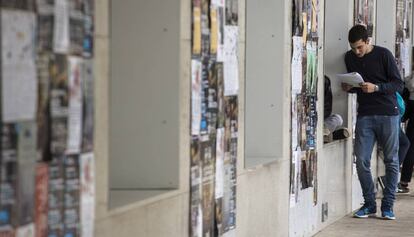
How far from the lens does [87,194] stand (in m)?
4.64

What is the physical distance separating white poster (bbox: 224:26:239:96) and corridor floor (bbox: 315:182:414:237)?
3183 millimetres

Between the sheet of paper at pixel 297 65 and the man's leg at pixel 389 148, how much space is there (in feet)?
5.46

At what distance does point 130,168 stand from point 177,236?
0.51 m

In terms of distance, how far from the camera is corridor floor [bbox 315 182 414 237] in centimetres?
988

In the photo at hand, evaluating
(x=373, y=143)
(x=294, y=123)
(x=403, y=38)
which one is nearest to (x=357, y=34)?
(x=373, y=143)

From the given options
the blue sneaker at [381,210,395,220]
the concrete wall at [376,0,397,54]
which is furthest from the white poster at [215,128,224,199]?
the concrete wall at [376,0,397,54]

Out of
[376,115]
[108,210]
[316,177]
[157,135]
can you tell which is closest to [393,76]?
[376,115]

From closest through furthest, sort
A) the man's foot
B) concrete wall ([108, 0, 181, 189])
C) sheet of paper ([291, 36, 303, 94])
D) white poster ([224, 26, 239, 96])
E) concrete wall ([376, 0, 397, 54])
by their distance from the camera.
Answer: concrete wall ([108, 0, 181, 189]), white poster ([224, 26, 239, 96]), sheet of paper ([291, 36, 303, 94]), the man's foot, concrete wall ([376, 0, 397, 54])

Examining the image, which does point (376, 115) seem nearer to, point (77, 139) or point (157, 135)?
point (157, 135)

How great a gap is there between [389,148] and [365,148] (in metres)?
0.26

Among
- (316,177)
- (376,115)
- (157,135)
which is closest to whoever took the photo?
(157,135)

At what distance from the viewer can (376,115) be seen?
10430 mm

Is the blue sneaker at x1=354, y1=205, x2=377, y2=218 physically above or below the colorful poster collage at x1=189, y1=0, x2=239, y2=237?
below

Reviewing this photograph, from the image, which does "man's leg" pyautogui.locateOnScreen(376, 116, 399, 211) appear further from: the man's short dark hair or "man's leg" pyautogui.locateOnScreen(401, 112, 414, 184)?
"man's leg" pyautogui.locateOnScreen(401, 112, 414, 184)
